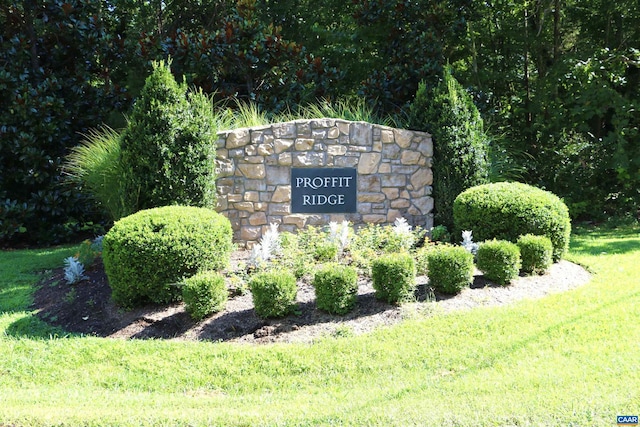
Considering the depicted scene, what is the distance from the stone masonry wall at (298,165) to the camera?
26.1 feet

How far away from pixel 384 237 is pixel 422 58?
5.09 m

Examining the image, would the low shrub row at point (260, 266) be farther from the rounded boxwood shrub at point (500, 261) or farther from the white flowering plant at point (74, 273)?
the white flowering plant at point (74, 273)

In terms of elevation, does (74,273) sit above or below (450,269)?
below

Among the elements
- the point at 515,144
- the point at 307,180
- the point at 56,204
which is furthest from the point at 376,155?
the point at 56,204

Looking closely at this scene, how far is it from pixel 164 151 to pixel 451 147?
3898 millimetres

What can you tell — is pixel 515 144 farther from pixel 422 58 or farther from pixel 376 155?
pixel 376 155

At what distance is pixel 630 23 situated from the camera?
12.4 meters

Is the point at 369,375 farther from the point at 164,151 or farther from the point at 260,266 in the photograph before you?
the point at 164,151

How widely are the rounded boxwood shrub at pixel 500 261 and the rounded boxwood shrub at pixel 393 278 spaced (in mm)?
945

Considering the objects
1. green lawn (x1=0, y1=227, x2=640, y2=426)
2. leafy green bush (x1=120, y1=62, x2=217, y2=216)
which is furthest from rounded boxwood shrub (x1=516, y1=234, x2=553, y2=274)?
leafy green bush (x1=120, y1=62, x2=217, y2=216)

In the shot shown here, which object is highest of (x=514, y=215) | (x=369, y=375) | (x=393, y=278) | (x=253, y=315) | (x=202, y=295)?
(x=514, y=215)

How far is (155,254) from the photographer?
548cm

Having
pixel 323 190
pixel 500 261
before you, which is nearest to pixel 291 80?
pixel 323 190

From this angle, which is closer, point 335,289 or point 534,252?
point 335,289
